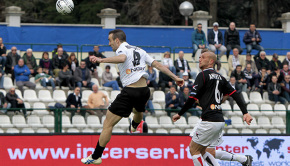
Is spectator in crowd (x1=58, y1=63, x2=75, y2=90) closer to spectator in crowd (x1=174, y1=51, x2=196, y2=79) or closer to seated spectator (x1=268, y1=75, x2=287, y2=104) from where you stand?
spectator in crowd (x1=174, y1=51, x2=196, y2=79)

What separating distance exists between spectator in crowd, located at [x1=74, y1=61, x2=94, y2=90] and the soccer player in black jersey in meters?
9.91

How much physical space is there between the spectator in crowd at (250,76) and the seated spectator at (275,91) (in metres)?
0.57

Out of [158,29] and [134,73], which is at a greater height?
[158,29]

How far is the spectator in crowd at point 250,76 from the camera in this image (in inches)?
857

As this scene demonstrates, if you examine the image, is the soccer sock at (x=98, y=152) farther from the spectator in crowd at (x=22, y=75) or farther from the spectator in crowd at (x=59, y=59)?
Result: the spectator in crowd at (x=59, y=59)

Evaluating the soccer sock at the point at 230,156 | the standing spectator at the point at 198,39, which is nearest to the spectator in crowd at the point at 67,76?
the standing spectator at the point at 198,39

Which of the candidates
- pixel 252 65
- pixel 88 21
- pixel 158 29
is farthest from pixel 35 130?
pixel 88 21

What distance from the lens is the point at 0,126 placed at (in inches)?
653

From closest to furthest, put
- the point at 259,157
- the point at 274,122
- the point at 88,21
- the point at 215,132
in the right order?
the point at 215,132 → the point at 259,157 → the point at 274,122 → the point at 88,21

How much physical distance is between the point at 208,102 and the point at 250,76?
11430mm

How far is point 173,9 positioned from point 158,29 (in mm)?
10133

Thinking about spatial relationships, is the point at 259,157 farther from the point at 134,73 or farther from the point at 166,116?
the point at 134,73

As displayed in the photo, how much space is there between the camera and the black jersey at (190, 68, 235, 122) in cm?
1062

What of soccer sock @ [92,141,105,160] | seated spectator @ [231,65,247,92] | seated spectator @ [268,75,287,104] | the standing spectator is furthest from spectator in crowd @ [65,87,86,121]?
soccer sock @ [92,141,105,160]
